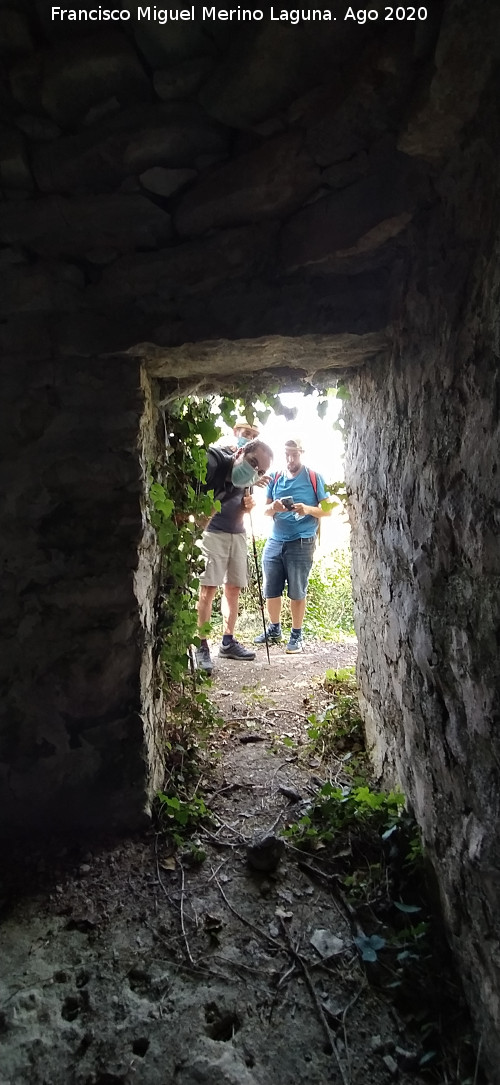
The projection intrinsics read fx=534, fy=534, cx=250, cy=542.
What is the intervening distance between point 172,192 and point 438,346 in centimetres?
90

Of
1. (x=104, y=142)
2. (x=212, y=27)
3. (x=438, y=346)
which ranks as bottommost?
(x=438, y=346)

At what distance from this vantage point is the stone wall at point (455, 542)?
106 centimetres

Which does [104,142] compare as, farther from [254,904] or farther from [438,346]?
[254,904]

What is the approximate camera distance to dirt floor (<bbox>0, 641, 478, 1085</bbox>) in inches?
44.1

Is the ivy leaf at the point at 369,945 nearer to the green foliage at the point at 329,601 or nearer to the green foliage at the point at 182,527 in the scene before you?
the green foliage at the point at 182,527

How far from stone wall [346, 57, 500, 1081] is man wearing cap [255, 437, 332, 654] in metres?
1.98

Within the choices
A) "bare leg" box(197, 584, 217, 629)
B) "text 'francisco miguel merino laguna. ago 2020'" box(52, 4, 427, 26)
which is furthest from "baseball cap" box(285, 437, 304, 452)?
"text 'francisco miguel merino laguna. ago 2020'" box(52, 4, 427, 26)

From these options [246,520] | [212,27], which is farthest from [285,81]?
[246,520]

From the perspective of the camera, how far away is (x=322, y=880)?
63.8 inches

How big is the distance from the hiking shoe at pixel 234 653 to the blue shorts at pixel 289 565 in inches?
19.1

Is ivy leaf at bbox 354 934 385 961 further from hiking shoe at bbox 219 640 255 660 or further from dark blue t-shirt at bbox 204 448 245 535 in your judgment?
hiking shoe at bbox 219 640 255 660

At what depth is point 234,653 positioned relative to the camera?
3.69m

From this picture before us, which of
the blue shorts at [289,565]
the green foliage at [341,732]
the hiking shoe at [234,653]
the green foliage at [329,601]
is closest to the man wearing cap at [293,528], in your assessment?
the blue shorts at [289,565]

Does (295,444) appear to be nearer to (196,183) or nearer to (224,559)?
(224,559)
